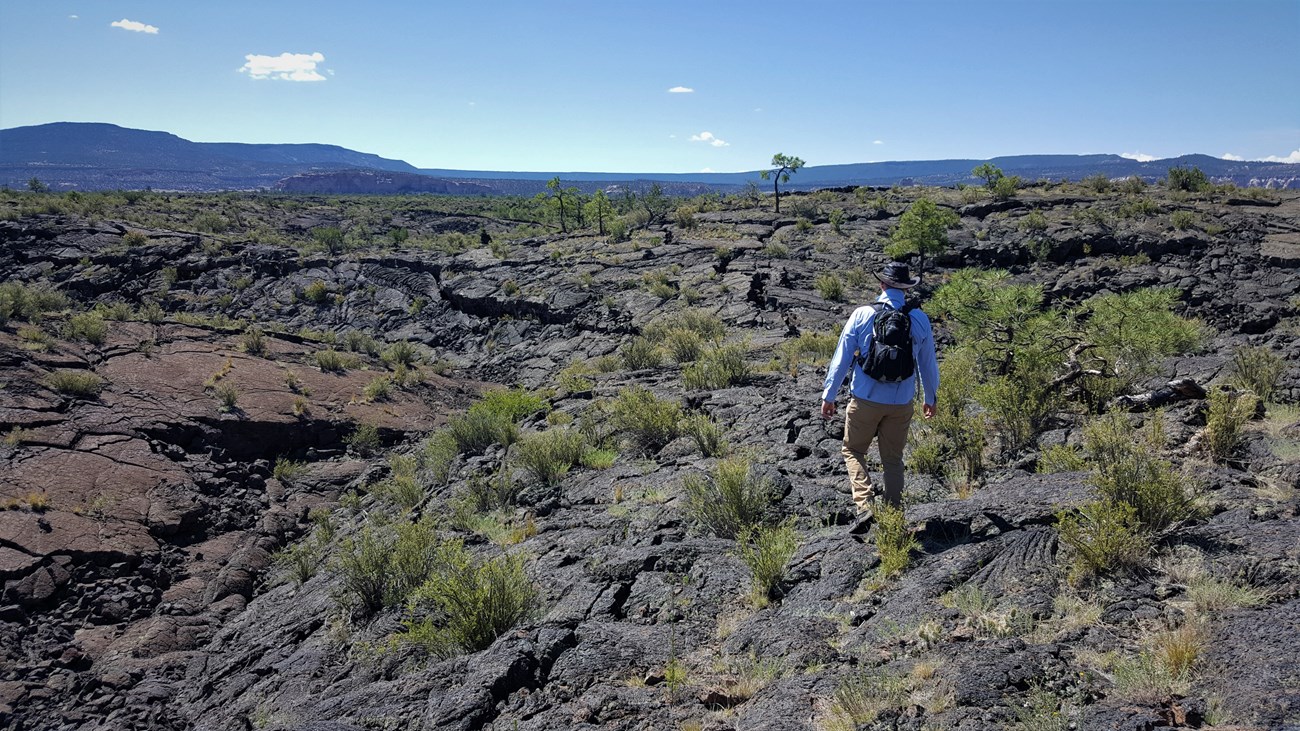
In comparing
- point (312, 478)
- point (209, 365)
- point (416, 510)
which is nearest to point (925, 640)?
point (416, 510)

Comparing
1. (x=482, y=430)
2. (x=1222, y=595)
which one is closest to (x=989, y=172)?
(x=482, y=430)

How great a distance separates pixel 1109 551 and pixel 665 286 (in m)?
21.5

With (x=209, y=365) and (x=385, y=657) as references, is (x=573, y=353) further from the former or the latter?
(x=385, y=657)

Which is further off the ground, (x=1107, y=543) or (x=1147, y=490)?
(x=1147, y=490)

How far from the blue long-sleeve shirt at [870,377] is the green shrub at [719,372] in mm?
6743

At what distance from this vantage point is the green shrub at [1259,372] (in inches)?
276

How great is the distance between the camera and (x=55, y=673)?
22.7 ft

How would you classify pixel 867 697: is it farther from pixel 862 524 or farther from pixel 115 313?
pixel 115 313

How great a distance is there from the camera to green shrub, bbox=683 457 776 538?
654 centimetres

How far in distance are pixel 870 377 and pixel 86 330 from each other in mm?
17933

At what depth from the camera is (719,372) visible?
12.7 meters

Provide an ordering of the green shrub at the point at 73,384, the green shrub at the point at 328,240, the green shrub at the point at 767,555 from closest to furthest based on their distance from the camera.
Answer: the green shrub at the point at 767,555 < the green shrub at the point at 73,384 < the green shrub at the point at 328,240

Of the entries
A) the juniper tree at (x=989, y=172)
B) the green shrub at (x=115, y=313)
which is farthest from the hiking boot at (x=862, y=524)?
the juniper tree at (x=989, y=172)

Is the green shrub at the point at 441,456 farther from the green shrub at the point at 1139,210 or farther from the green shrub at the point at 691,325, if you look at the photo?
the green shrub at the point at 1139,210
